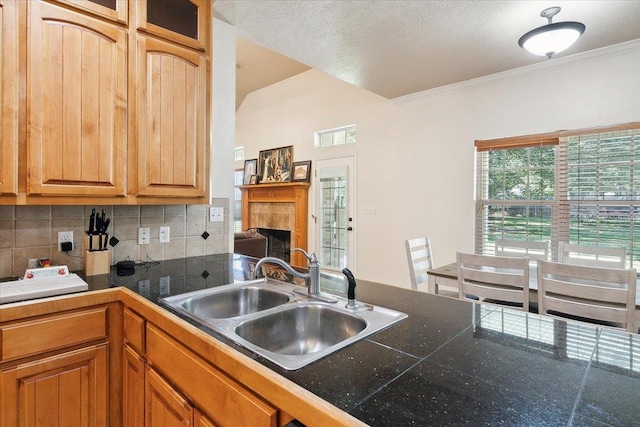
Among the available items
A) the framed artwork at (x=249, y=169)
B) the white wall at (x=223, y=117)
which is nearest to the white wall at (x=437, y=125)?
the framed artwork at (x=249, y=169)

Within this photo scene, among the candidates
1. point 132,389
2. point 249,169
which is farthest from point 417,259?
point 249,169

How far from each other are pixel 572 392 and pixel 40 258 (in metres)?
2.28

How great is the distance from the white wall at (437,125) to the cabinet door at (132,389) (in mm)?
3332

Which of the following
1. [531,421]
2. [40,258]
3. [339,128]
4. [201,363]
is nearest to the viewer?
[531,421]

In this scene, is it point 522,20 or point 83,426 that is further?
point 522,20

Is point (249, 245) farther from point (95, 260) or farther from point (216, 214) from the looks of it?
point (95, 260)

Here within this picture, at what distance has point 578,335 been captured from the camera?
1.00m

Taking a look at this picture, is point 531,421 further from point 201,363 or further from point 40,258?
point 40,258

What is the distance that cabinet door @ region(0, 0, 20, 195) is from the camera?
55.1 inches

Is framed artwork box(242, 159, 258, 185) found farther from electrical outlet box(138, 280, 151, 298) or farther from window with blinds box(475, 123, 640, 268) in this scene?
electrical outlet box(138, 280, 151, 298)

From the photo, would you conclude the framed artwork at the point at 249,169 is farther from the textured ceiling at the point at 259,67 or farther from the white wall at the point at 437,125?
the textured ceiling at the point at 259,67

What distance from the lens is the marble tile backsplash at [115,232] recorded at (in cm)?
170

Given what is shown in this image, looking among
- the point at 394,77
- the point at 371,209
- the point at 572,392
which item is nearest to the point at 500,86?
the point at 394,77

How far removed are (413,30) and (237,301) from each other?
2.38m
